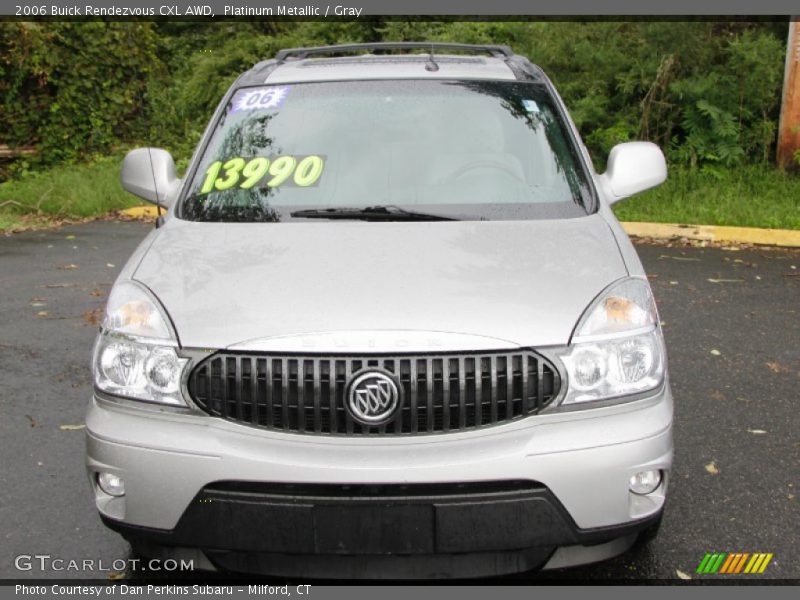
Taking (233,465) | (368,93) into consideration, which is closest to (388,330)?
(233,465)

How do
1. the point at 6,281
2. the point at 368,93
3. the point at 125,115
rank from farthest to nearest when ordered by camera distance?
the point at 125,115 < the point at 6,281 < the point at 368,93

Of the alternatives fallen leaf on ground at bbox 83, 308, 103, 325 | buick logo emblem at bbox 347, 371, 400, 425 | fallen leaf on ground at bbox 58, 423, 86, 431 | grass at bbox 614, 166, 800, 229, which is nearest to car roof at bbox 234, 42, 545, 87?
fallen leaf on ground at bbox 58, 423, 86, 431

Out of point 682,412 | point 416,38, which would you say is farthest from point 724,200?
point 682,412

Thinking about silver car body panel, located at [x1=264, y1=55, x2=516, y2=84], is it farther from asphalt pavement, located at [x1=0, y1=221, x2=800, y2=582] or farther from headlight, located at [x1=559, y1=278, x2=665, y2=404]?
asphalt pavement, located at [x1=0, y1=221, x2=800, y2=582]

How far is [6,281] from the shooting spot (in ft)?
25.4

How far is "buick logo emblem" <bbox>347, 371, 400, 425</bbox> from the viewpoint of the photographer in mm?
2557

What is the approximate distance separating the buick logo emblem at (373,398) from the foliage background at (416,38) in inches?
332

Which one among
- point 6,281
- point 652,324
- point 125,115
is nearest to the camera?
point 652,324

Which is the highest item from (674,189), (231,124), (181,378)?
(231,124)

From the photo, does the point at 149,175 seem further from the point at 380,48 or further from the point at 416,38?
the point at 416,38

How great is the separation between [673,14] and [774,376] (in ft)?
22.7

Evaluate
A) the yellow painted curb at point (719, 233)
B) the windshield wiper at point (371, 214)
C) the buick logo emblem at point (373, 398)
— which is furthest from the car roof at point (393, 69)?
the yellow painted curb at point (719, 233)

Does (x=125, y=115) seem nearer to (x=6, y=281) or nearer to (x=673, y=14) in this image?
(x=6, y=281)

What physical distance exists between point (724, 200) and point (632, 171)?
6.34 meters
